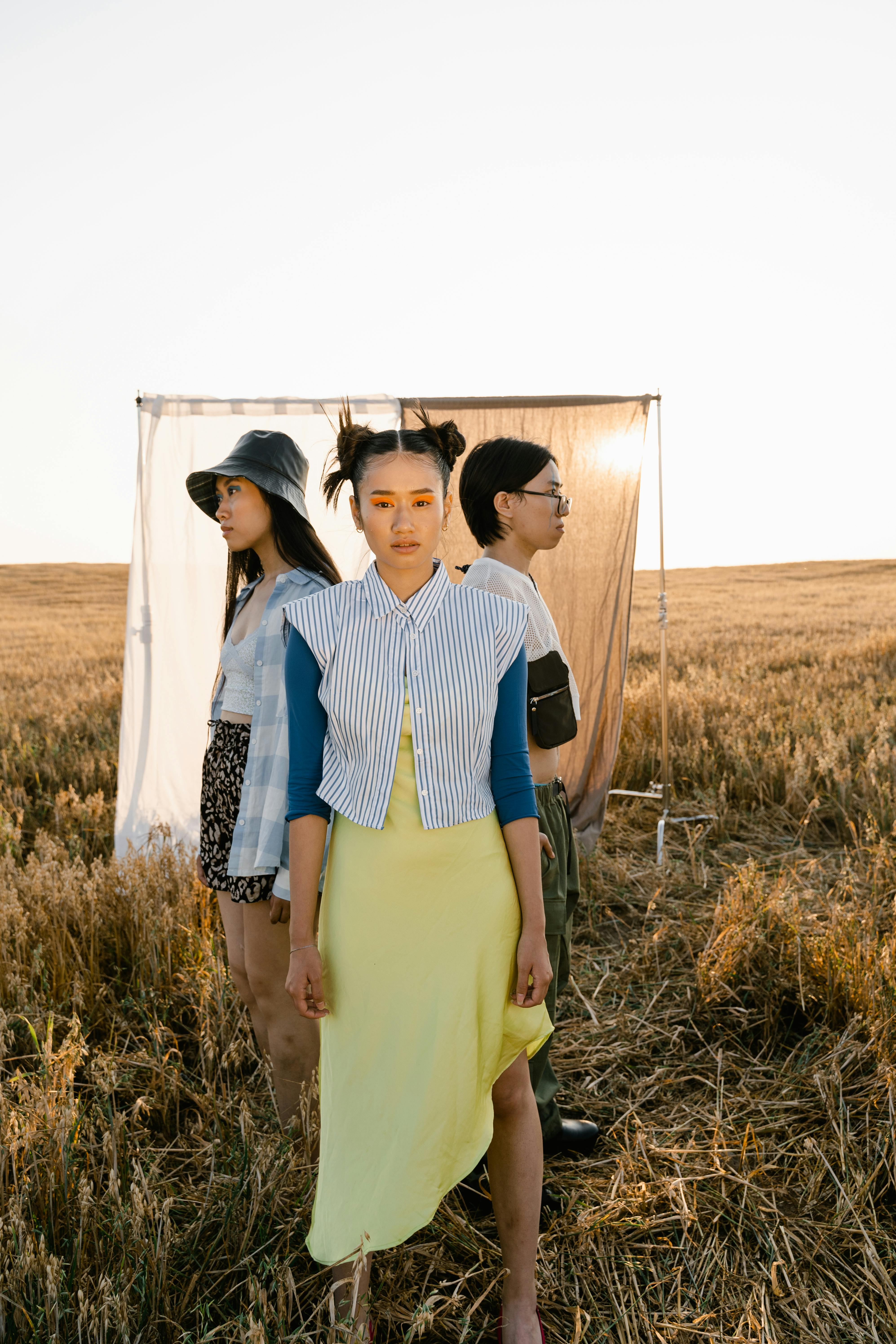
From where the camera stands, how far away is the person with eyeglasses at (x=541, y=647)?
6.73 ft

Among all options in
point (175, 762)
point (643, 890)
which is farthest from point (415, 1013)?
point (175, 762)

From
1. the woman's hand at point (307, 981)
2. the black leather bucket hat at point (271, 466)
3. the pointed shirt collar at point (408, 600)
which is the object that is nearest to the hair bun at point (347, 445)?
the pointed shirt collar at point (408, 600)

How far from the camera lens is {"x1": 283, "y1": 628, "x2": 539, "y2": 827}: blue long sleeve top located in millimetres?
1556

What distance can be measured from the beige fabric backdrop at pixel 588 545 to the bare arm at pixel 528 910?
3.35 m

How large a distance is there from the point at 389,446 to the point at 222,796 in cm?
113

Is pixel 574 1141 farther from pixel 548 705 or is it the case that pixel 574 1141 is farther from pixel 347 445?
pixel 347 445

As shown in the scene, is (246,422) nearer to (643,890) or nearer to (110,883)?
(110,883)

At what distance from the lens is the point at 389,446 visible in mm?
1574

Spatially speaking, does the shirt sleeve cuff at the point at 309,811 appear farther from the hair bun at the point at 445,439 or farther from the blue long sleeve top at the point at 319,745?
the hair bun at the point at 445,439

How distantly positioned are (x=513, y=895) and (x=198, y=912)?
2335 millimetres

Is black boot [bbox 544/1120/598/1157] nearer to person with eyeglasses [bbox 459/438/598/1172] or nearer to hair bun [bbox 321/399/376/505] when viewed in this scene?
person with eyeglasses [bbox 459/438/598/1172]

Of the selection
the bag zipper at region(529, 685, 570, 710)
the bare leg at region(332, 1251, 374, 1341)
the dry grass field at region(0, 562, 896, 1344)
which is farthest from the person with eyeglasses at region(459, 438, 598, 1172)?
the bare leg at region(332, 1251, 374, 1341)

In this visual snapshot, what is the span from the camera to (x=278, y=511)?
93.8 inches

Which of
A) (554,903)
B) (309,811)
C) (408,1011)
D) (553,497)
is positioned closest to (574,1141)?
(554,903)
